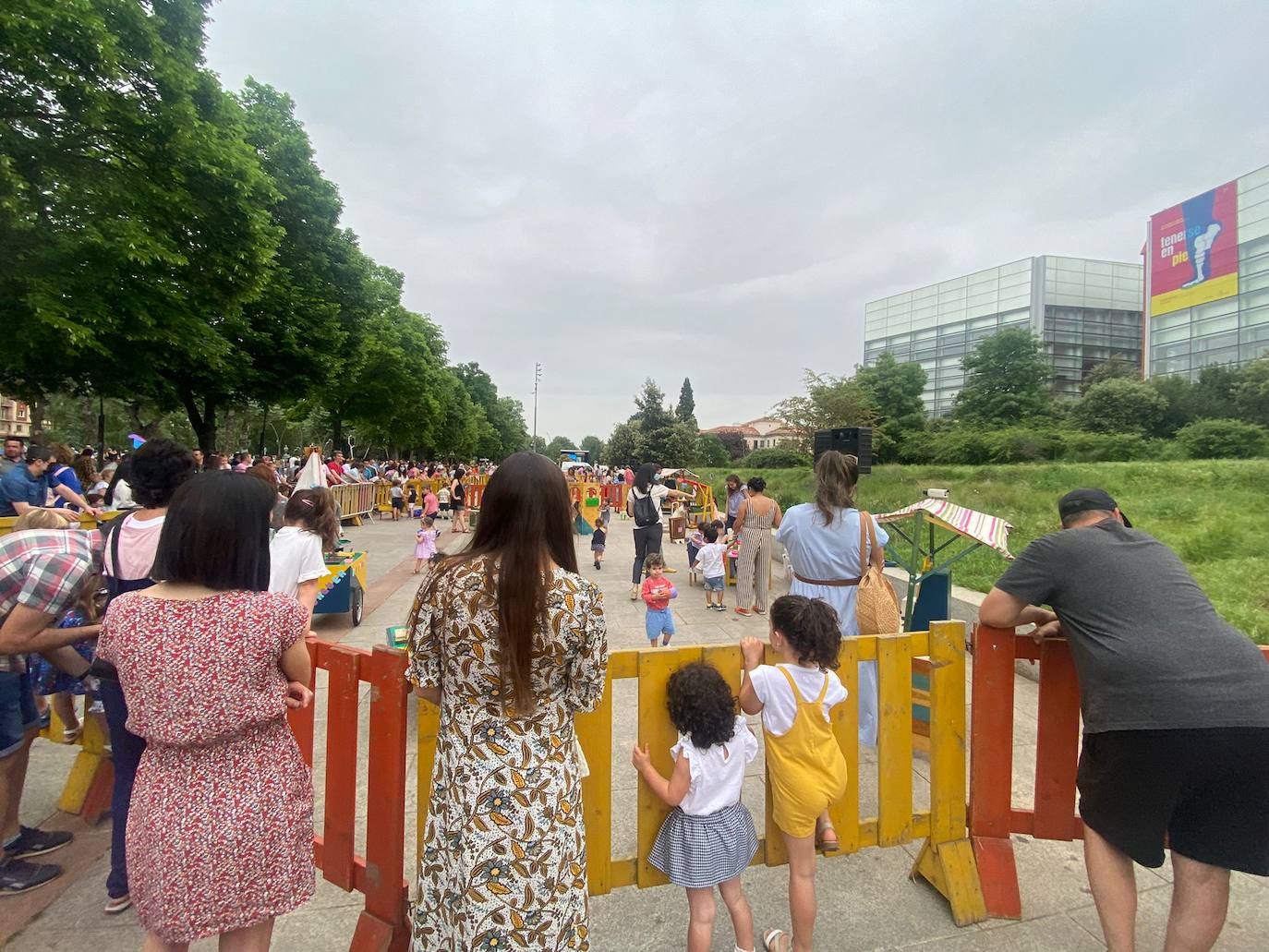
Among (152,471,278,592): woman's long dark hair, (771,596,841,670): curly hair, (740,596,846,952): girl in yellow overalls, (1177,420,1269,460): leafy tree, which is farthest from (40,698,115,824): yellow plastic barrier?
(1177,420,1269,460): leafy tree

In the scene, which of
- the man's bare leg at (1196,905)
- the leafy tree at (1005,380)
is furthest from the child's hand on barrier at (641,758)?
the leafy tree at (1005,380)

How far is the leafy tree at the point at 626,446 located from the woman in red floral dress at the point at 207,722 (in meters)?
51.3

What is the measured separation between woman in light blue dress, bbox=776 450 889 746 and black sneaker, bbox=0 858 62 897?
382cm

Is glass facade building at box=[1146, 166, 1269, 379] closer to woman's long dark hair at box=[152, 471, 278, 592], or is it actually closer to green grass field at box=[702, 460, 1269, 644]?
green grass field at box=[702, 460, 1269, 644]

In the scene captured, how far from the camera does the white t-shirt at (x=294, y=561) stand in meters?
3.38

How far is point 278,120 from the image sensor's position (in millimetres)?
19391

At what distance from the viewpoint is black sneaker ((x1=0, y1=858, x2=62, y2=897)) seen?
253 cm

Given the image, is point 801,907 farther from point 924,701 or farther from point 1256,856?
point 924,701

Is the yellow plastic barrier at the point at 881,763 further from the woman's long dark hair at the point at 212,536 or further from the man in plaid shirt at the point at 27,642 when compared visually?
the man in plaid shirt at the point at 27,642

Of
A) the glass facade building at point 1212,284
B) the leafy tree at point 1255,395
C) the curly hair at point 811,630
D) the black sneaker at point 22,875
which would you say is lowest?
the black sneaker at point 22,875

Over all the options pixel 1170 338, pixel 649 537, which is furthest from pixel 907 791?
pixel 1170 338

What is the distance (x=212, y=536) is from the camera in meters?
1.59

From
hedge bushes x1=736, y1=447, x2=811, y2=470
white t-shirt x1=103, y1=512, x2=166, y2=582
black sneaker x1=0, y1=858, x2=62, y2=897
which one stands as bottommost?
black sneaker x1=0, y1=858, x2=62, y2=897

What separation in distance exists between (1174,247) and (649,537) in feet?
236
